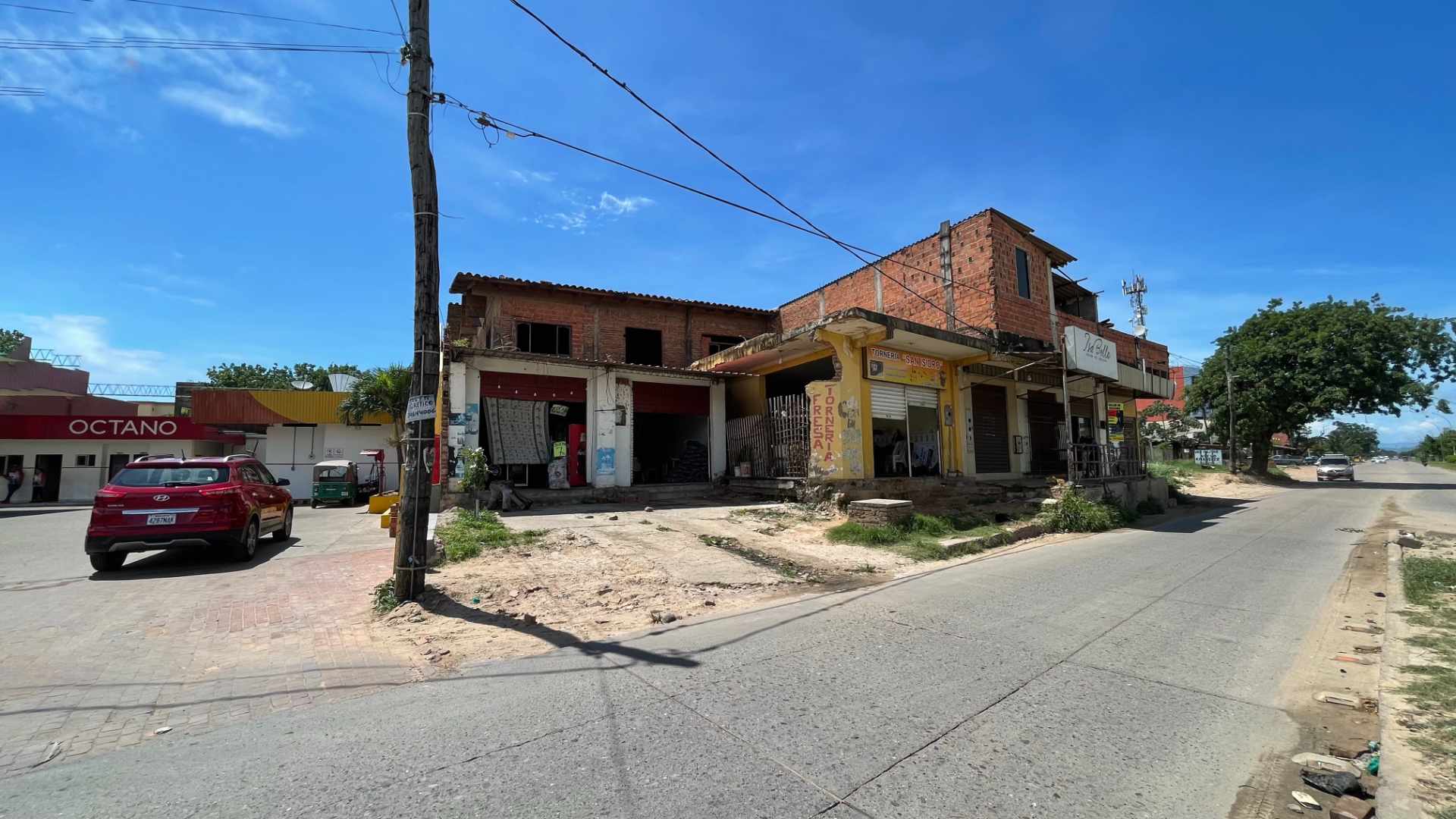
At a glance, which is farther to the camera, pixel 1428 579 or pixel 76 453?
pixel 76 453

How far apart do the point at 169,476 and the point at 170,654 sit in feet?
16.5

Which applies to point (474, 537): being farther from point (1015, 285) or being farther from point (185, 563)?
point (1015, 285)

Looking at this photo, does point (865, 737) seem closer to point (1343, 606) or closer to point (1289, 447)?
point (1343, 606)

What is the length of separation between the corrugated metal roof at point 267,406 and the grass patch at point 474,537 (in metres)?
19.2

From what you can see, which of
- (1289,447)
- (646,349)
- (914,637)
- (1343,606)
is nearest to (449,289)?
(646,349)

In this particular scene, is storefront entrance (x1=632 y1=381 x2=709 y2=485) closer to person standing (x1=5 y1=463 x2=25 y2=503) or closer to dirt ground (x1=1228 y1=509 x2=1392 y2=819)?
A: dirt ground (x1=1228 y1=509 x2=1392 y2=819)

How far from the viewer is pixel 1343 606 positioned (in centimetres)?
683

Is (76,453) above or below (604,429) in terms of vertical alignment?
below

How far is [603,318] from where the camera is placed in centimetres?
2130

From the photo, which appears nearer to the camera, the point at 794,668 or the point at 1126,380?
the point at 794,668

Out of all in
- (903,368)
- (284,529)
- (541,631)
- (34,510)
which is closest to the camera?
(541,631)

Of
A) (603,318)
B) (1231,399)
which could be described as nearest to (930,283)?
(603,318)

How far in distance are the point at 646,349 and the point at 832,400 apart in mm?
9725

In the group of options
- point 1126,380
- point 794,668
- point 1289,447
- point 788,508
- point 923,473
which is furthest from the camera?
point 1289,447
